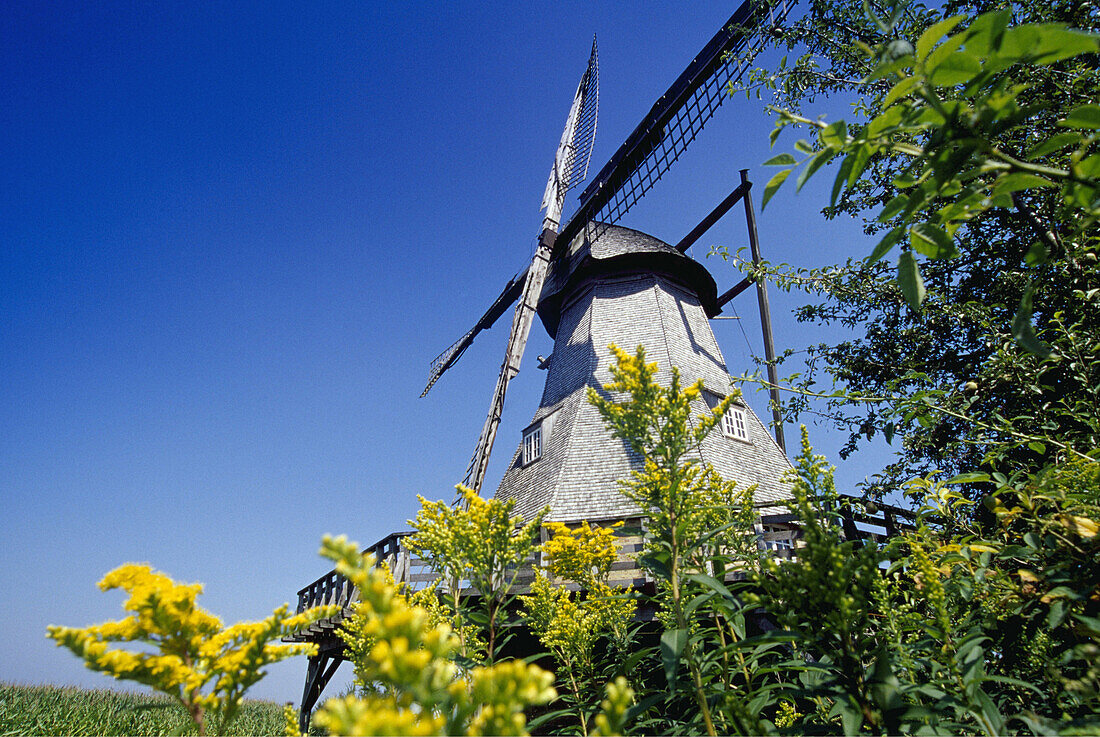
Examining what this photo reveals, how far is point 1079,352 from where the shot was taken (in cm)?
258

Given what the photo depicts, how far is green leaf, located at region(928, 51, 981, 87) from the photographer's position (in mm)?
1097

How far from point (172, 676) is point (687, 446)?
183cm

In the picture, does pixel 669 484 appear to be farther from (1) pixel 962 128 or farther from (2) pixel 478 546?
(1) pixel 962 128

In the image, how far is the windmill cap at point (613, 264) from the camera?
15.5 meters

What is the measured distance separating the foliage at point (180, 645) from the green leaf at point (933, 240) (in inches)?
76.9

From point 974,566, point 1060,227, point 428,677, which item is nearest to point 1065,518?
point 974,566

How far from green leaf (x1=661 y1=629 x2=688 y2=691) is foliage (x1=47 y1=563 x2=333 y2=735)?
1129mm

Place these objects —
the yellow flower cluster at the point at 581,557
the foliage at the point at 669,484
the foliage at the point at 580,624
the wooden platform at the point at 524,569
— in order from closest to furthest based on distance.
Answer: the foliage at the point at 669,484, the foliage at the point at 580,624, the yellow flower cluster at the point at 581,557, the wooden platform at the point at 524,569

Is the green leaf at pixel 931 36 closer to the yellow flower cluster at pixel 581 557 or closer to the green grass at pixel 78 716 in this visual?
the yellow flower cluster at pixel 581 557

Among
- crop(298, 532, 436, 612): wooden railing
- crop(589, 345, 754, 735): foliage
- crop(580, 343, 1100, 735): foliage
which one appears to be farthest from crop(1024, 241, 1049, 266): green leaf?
crop(298, 532, 436, 612): wooden railing

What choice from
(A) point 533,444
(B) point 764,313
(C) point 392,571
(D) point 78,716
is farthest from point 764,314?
(D) point 78,716

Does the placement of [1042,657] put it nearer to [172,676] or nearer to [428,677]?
[428,677]

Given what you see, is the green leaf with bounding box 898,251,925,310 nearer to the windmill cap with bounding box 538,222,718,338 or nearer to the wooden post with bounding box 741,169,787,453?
the wooden post with bounding box 741,169,787,453

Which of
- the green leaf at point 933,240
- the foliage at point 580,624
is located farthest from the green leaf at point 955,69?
the foliage at point 580,624
